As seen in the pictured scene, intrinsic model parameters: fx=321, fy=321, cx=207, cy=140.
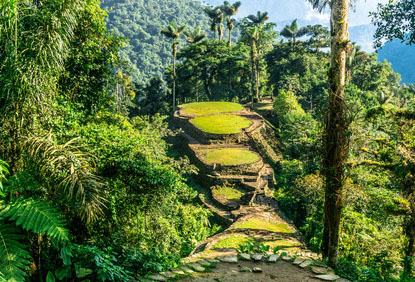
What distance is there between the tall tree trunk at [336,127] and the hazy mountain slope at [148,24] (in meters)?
60.4

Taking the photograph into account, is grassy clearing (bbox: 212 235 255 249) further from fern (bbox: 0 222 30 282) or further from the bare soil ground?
fern (bbox: 0 222 30 282)

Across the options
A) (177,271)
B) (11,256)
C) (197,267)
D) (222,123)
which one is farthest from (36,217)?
(222,123)

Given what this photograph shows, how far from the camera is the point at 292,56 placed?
34812 mm

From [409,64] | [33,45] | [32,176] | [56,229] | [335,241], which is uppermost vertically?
[409,64]

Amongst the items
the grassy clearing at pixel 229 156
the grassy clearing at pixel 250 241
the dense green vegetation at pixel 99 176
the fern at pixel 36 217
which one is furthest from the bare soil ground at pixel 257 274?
the grassy clearing at pixel 229 156

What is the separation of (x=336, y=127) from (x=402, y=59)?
140441 millimetres

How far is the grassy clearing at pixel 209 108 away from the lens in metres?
27.7

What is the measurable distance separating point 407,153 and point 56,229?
6.94 metres

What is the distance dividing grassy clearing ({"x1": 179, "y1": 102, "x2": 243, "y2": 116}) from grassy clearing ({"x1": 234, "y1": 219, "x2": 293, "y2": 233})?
51.3 ft

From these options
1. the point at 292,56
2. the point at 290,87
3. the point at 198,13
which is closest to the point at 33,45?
the point at 290,87

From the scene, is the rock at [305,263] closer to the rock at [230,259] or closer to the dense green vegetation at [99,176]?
the dense green vegetation at [99,176]

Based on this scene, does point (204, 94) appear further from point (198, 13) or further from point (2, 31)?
point (198, 13)

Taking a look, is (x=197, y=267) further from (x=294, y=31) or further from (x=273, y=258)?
(x=294, y=31)

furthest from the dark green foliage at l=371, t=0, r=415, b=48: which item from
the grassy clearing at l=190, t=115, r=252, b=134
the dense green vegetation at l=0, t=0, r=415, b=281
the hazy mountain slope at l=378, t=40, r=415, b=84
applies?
the hazy mountain slope at l=378, t=40, r=415, b=84
